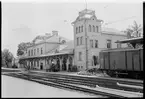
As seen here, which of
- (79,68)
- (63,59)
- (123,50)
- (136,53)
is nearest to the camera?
(136,53)

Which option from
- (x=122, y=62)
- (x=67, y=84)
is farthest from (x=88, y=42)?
(x=67, y=84)

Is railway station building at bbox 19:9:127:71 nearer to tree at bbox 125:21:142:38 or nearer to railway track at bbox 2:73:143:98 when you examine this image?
tree at bbox 125:21:142:38

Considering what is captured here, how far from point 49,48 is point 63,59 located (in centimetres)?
651

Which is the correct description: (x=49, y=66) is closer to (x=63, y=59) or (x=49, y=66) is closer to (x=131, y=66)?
(x=63, y=59)

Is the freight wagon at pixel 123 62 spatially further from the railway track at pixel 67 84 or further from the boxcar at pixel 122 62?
the railway track at pixel 67 84

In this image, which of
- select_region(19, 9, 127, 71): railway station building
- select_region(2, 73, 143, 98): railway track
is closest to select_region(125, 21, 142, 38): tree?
select_region(19, 9, 127, 71): railway station building

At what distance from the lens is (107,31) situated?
16844 millimetres

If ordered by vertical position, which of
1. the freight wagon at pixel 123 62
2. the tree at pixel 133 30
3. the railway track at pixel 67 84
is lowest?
the railway track at pixel 67 84

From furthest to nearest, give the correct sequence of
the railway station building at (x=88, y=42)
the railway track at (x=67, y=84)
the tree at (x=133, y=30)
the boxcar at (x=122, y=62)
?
1. the railway station building at (x=88, y=42)
2. the tree at (x=133, y=30)
3. the boxcar at (x=122, y=62)
4. the railway track at (x=67, y=84)

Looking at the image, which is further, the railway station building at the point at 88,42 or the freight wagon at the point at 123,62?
the railway station building at the point at 88,42

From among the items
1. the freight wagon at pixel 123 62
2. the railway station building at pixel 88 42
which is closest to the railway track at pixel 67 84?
the railway station building at pixel 88 42

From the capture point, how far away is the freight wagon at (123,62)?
1228cm

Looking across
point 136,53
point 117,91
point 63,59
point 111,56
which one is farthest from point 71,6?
point 63,59

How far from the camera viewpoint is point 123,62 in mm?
13398
